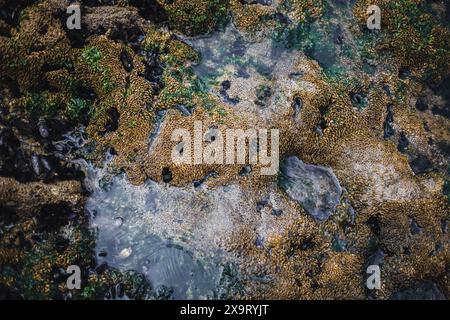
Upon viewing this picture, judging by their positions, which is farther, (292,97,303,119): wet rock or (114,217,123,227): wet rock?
(292,97,303,119): wet rock

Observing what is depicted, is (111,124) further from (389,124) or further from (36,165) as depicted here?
(389,124)

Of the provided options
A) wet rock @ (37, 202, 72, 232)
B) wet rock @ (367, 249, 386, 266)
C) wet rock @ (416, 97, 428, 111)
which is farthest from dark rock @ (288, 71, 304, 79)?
wet rock @ (37, 202, 72, 232)

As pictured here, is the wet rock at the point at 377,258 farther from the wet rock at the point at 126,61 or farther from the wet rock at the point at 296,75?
the wet rock at the point at 126,61

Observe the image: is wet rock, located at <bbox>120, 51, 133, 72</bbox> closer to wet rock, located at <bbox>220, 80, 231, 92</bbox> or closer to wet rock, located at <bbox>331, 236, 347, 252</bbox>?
wet rock, located at <bbox>220, 80, 231, 92</bbox>

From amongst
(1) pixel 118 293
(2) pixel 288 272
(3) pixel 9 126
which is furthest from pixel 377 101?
(3) pixel 9 126

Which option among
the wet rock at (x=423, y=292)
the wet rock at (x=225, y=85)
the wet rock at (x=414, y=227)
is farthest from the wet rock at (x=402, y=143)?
the wet rock at (x=225, y=85)

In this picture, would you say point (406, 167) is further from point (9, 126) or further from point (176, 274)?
point (9, 126)
